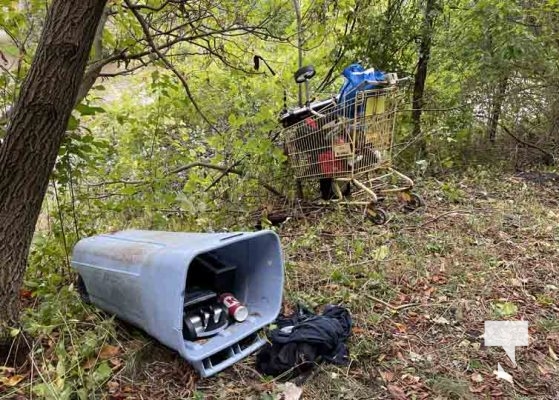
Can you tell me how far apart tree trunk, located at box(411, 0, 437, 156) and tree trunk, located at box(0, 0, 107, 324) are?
392 centimetres

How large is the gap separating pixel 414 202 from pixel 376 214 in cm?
52

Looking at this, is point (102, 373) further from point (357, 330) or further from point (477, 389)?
point (477, 389)

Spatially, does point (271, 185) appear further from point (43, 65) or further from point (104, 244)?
point (43, 65)

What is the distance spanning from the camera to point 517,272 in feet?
9.36

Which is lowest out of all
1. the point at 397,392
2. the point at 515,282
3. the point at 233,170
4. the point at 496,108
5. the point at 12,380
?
the point at 397,392

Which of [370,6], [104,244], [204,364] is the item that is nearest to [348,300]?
[204,364]

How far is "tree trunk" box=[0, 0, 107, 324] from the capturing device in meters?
1.75

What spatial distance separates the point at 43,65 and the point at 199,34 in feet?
5.76

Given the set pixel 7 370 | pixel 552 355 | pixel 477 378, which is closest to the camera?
pixel 7 370

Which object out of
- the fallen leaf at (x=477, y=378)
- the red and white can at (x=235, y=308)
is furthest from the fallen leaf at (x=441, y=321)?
the red and white can at (x=235, y=308)

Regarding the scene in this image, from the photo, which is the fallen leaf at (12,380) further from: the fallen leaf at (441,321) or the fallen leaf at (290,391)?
the fallen leaf at (441,321)

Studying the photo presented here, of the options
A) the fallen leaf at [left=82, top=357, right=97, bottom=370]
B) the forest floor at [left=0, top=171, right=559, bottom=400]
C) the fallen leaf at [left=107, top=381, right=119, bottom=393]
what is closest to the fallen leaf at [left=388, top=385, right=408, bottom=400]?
the forest floor at [left=0, top=171, right=559, bottom=400]

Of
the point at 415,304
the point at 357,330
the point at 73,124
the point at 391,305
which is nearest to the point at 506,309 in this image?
the point at 415,304

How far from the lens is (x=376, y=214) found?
378 centimetres
